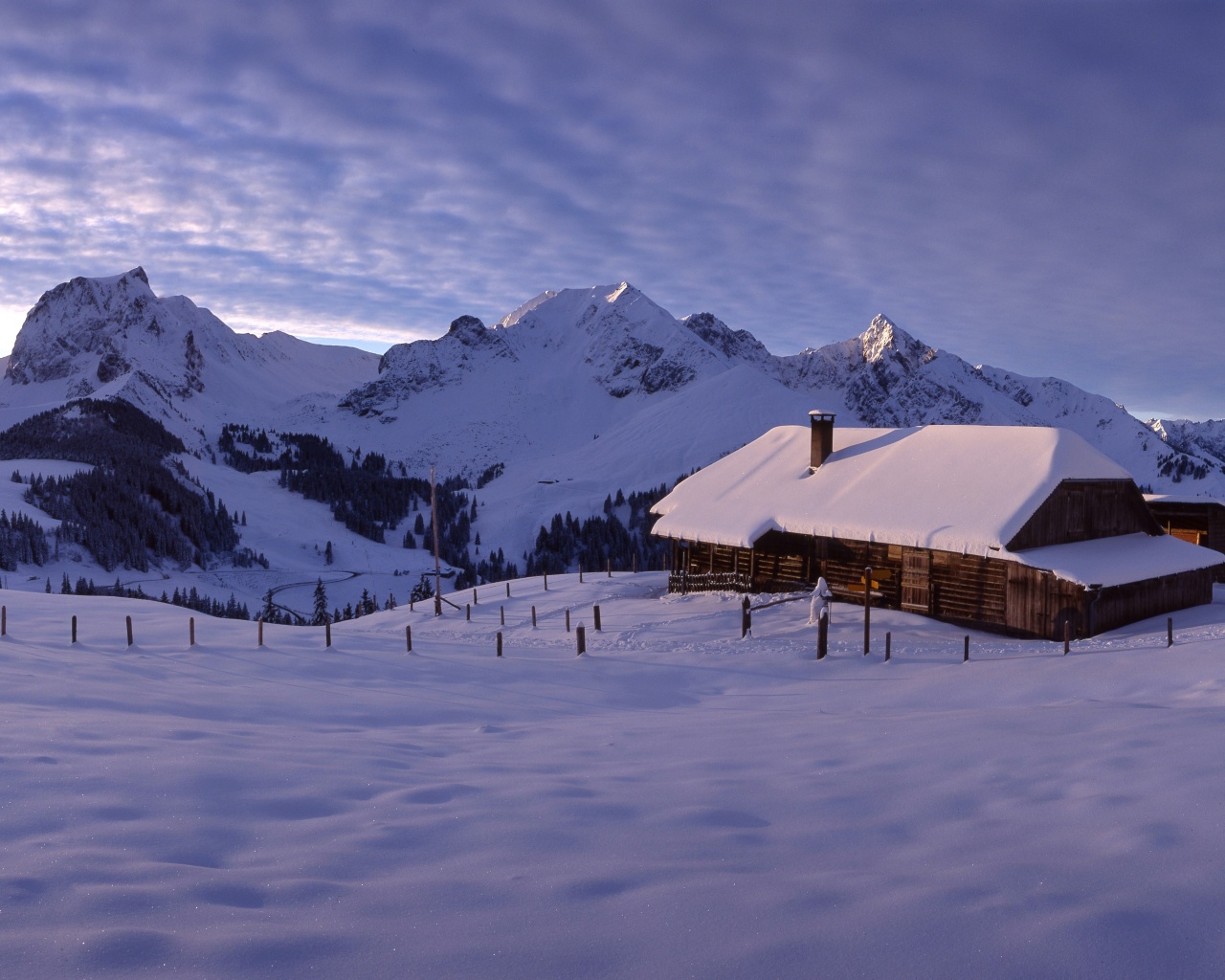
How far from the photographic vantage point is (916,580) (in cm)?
2375

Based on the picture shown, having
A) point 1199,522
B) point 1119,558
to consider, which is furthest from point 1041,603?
point 1199,522

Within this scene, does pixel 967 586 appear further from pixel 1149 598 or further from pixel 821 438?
pixel 821 438

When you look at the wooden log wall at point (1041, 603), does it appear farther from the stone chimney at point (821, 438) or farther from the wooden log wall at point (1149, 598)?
the stone chimney at point (821, 438)

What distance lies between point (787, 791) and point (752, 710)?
6297mm

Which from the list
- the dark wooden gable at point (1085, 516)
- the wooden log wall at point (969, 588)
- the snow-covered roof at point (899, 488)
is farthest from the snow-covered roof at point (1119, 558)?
the snow-covered roof at point (899, 488)

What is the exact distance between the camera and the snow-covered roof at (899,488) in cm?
2266

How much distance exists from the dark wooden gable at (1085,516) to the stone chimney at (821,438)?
30.5ft

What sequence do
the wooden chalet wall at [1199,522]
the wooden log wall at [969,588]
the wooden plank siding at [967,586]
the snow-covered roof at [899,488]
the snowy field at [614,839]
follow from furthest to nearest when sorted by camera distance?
the wooden chalet wall at [1199,522] → the snow-covered roof at [899,488] → the wooden log wall at [969,588] → the wooden plank siding at [967,586] → the snowy field at [614,839]

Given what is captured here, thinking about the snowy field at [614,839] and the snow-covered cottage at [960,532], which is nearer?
the snowy field at [614,839]

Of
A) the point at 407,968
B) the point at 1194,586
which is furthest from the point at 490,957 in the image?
the point at 1194,586

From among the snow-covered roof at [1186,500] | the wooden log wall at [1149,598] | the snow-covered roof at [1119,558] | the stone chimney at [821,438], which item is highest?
the stone chimney at [821,438]

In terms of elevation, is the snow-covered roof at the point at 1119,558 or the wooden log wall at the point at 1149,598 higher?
the snow-covered roof at the point at 1119,558

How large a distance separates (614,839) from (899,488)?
2302 centimetres

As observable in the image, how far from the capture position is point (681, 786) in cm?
688
